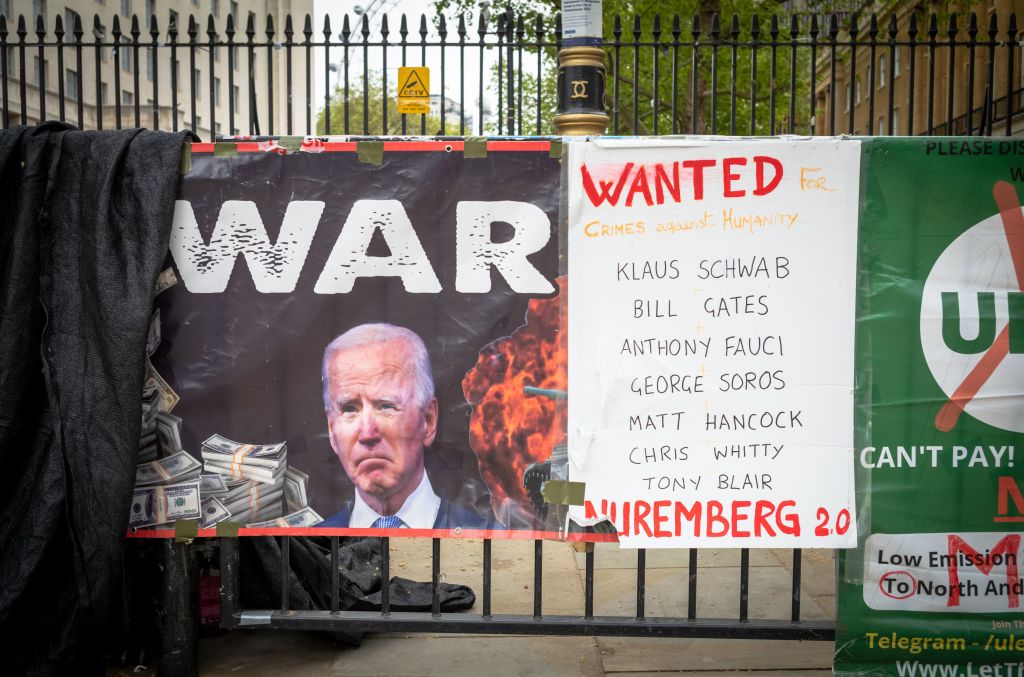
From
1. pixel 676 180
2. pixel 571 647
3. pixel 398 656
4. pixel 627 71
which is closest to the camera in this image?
pixel 676 180

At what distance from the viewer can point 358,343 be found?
3.30 metres

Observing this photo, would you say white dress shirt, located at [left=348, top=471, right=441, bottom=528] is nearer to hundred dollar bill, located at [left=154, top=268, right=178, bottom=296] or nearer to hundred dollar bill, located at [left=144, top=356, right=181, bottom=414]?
hundred dollar bill, located at [left=144, top=356, right=181, bottom=414]

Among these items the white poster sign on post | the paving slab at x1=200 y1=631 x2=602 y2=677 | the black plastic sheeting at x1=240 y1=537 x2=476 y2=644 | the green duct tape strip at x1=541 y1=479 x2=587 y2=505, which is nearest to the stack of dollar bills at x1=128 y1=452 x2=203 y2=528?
the black plastic sheeting at x1=240 y1=537 x2=476 y2=644

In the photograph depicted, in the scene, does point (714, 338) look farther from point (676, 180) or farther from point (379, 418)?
point (379, 418)

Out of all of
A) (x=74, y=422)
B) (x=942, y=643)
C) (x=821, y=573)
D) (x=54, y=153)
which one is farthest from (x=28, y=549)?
(x=821, y=573)

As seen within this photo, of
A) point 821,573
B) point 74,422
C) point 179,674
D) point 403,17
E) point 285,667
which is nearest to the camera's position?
point 74,422

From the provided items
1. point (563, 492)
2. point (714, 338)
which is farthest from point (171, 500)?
point (714, 338)

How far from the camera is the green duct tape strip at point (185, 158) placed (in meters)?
3.29

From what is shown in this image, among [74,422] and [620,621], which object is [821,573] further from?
[74,422]

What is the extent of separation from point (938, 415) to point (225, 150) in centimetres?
289

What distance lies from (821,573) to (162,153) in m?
4.24

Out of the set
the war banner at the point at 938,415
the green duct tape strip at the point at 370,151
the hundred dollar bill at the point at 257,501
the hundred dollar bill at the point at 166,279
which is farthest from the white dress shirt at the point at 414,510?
the war banner at the point at 938,415

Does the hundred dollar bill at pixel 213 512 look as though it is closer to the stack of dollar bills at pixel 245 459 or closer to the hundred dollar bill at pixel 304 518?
the stack of dollar bills at pixel 245 459

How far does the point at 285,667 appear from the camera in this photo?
3.80 meters
